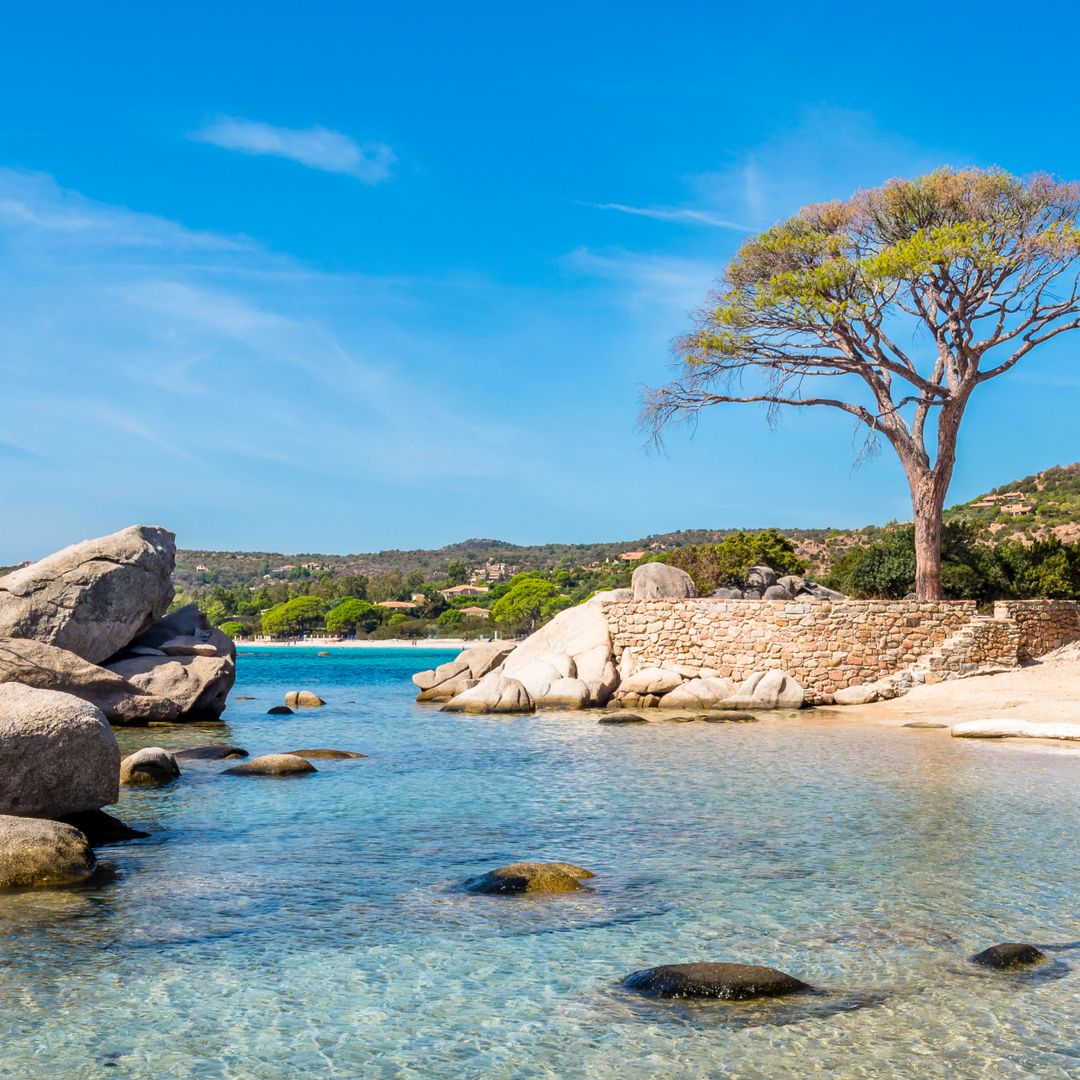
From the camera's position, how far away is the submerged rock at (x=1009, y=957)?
7.05m

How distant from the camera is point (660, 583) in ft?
106

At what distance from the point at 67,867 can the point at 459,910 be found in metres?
3.53

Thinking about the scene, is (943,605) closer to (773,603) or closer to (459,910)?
(773,603)

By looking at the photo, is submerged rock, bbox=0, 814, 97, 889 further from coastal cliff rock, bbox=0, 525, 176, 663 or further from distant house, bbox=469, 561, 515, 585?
distant house, bbox=469, 561, 515, 585

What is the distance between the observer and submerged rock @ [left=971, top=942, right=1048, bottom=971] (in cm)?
705

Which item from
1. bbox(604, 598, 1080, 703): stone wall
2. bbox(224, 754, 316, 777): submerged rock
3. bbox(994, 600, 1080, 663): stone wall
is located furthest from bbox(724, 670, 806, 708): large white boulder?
bbox(224, 754, 316, 777): submerged rock

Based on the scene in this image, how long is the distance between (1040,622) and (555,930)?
1003 inches

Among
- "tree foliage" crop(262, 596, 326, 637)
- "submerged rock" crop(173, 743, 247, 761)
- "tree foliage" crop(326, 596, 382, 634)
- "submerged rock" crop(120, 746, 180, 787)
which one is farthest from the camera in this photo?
"tree foliage" crop(326, 596, 382, 634)

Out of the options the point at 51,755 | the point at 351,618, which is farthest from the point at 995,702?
the point at 351,618

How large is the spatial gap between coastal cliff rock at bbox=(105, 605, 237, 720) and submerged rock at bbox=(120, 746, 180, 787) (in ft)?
29.4

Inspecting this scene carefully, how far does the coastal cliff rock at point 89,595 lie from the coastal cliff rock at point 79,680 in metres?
1.28

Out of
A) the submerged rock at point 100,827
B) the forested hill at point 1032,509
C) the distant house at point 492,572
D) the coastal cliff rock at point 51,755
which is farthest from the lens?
the distant house at point 492,572

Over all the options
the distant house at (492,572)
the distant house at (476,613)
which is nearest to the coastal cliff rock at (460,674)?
the distant house at (476,613)

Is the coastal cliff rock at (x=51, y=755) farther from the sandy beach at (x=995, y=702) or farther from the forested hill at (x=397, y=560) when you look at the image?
the forested hill at (x=397, y=560)
